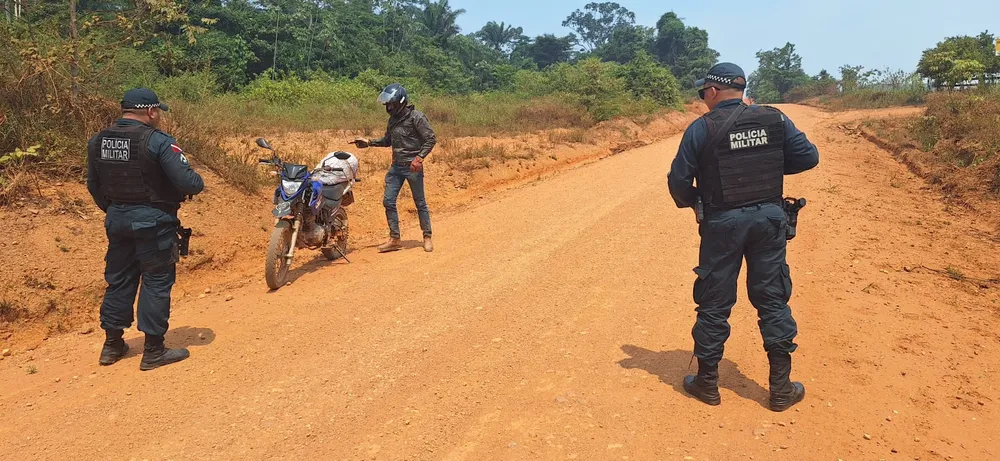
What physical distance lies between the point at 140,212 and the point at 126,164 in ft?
1.03

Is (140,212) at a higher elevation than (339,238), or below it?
higher

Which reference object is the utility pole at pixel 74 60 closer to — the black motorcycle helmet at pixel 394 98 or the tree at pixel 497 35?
the black motorcycle helmet at pixel 394 98

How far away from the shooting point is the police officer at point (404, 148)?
22.0 feet

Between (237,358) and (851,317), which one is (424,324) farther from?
(851,317)

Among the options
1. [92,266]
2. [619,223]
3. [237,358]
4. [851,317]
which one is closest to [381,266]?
[237,358]

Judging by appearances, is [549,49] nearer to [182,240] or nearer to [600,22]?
[600,22]

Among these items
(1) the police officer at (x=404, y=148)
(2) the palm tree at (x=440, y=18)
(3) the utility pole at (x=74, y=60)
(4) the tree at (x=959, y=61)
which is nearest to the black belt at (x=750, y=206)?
(1) the police officer at (x=404, y=148)

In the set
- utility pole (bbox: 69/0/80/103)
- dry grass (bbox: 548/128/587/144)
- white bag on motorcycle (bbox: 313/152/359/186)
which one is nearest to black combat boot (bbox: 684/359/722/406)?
white bag on motorcycle (bbox: 313/152/359/186)

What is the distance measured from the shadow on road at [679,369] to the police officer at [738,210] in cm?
20

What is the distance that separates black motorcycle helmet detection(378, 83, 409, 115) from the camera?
6.61 m

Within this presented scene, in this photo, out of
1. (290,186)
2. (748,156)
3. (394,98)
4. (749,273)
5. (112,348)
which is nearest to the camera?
(748,156)

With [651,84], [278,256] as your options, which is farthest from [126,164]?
[651,84]

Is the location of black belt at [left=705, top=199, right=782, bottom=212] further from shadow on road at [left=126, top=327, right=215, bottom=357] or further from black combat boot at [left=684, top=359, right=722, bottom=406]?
shadow on road at [left=126, top=327, right=215, bottom=357]

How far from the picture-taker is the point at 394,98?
21.7ft
